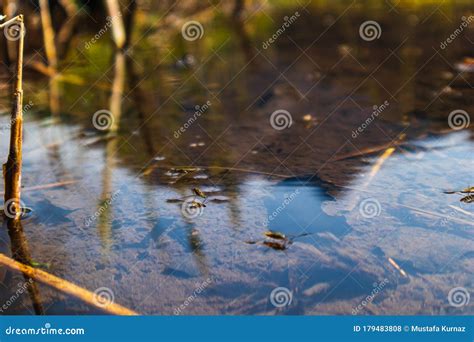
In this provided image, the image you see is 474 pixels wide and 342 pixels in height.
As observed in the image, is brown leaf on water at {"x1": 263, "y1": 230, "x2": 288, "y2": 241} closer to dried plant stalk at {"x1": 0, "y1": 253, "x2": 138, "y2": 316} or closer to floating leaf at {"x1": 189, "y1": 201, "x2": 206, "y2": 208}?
floating leaf at {"x1": 189, "y1": 201, "x2": 206, "y2": 208}

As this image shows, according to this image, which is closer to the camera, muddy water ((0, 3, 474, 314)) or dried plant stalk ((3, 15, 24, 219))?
muddy water ((0, 3, 474, 314))

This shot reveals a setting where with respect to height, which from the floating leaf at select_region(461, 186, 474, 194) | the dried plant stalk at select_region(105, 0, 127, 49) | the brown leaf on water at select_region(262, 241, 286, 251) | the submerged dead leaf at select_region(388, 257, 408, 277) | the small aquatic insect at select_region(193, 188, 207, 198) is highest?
the dried plant stalk at select_region(105, 0, 127, 49)

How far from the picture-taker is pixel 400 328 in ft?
6.73

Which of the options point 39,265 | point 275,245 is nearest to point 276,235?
point 275,245

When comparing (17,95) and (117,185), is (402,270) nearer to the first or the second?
(117,185)

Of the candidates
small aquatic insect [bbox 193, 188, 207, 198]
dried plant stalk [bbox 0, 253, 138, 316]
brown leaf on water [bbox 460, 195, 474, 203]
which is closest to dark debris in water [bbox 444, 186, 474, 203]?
brown leaf on water [bbox 460, 195, 474, 203]

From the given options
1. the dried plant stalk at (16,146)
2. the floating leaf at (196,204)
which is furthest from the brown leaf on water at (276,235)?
the dried plant stalk at (16,146)

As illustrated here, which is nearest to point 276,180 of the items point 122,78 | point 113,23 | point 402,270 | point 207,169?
point 207,169

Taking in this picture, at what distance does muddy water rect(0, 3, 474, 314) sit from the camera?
7.43 ft

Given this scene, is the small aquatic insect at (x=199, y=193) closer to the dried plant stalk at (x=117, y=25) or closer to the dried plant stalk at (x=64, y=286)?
the dried plant stalk at (x=64, y=286)

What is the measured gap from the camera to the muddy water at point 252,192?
7.43ft

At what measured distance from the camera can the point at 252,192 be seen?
3064 mm

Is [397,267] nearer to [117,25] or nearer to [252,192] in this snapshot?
[252,192]

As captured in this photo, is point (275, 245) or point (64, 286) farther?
point (275, 245)
